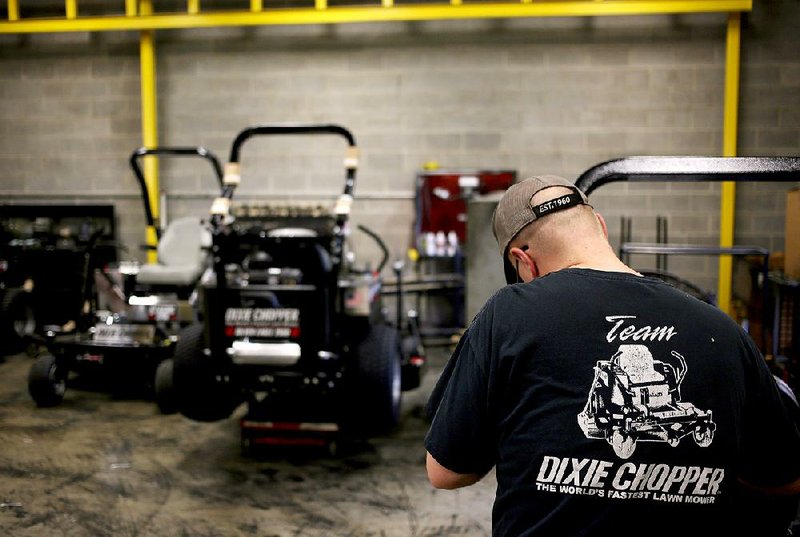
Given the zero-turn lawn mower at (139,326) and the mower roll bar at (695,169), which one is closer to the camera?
the mower roll bar at (695,169)

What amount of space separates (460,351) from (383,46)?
609cm

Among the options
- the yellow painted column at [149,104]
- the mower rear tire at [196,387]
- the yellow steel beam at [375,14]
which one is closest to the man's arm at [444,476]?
the mower rear tire at [196,387]

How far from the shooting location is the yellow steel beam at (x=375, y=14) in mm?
6328

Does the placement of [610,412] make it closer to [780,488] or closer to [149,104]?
[780,488]

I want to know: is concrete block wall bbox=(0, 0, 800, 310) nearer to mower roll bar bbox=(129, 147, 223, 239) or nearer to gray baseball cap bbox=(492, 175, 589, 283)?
mower roll bar bbox=(129, 147, 223, 239)

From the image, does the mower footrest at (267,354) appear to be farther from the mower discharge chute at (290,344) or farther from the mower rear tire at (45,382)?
the mower rear tire at (45,382)

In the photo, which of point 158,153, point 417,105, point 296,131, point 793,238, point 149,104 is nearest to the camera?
point 296,131

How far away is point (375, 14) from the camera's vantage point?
6578mm

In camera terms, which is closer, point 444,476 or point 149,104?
point 444,476

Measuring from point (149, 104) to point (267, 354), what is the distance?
15.1 ft

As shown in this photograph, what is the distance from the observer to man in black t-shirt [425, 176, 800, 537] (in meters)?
1.14

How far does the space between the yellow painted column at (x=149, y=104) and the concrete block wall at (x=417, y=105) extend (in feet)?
0.37

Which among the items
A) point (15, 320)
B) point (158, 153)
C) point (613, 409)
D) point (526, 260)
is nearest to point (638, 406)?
point (613, 409)

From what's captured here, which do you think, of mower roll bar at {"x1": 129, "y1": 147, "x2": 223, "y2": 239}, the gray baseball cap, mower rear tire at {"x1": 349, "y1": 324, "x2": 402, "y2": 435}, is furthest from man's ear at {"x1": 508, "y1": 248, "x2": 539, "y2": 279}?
Answer: mower roll bar at {"x1": 129, "y1": 147, "x2": 223, "y2": 239}
